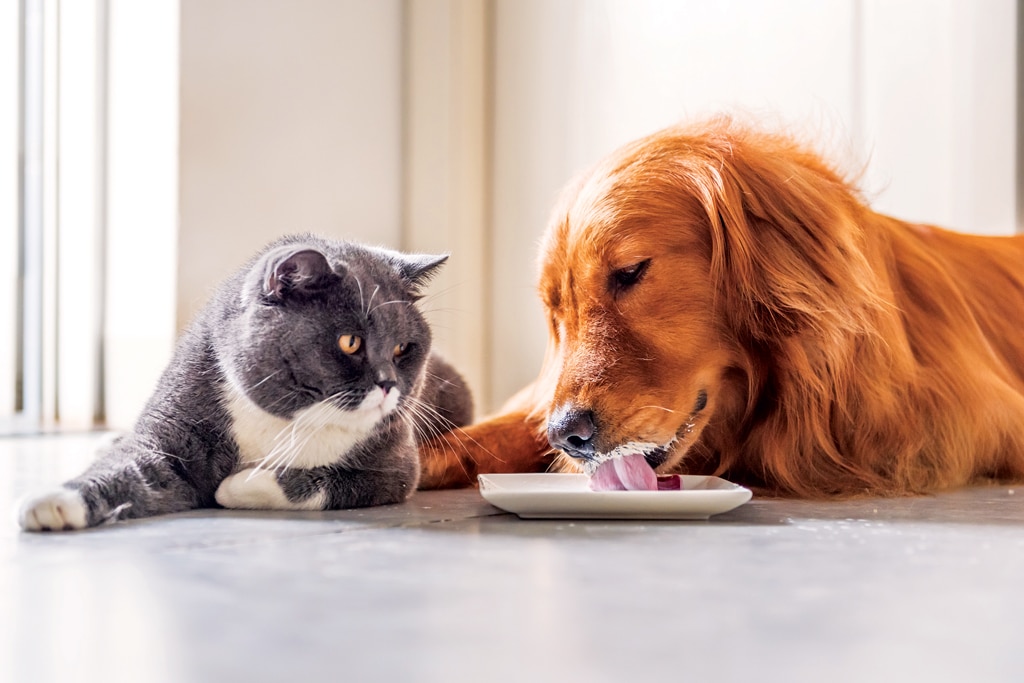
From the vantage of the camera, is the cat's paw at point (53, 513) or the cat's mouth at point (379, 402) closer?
the cat's paw at point (53, 513)

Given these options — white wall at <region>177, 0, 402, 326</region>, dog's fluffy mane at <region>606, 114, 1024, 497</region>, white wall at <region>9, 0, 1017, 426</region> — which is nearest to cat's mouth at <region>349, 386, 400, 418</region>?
dog's fluffy mane at <region>606, 114, 1024, 497</region>

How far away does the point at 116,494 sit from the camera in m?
1.23

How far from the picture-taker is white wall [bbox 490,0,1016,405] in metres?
2.49

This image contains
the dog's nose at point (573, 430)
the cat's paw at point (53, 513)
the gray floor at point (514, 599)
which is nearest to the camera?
the gray floor at point (514, 599)

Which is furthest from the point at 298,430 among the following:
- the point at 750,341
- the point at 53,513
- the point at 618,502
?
the point at 750,341

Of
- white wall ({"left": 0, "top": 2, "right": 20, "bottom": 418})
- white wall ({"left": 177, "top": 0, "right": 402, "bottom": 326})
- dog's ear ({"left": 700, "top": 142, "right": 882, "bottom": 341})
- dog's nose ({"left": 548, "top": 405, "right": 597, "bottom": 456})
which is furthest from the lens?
white wall ({"left": 0, "top": 2, "right": 20, "bottom": 418})

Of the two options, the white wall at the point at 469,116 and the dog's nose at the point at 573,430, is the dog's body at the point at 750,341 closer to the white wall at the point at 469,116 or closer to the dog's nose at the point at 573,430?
the dog's nose at the point at 573,430

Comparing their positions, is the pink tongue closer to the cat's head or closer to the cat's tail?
the cat's head

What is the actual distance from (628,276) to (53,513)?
88 cm

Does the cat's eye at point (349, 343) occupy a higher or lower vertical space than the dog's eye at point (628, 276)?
lower

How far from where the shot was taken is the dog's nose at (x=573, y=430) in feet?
4.51

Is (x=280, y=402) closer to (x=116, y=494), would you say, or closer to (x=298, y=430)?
(x=298, y=430)

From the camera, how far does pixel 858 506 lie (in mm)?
1396

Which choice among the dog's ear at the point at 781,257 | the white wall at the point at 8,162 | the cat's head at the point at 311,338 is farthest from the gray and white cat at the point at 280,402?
the white wall at the point at 8,162
